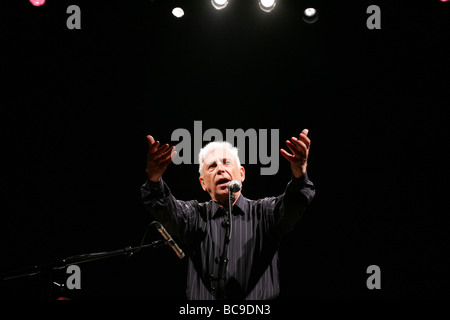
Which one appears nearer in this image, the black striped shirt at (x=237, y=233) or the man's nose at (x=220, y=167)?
the black striped shirt at (x=237, y=233)

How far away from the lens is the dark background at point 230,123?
2881 millimetres

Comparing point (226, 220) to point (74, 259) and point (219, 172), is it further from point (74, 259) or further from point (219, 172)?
point (74, 259)

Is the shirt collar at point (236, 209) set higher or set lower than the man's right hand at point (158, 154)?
lower

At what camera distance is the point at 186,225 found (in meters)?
2.32

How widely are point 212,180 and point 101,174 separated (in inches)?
46.6

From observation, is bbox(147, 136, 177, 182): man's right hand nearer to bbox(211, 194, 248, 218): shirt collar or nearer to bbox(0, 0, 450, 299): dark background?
bbox(211, 194, 248, 218): shirt collar

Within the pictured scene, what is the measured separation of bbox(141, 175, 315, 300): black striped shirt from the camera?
208 cm

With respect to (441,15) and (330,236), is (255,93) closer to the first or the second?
(330,236)

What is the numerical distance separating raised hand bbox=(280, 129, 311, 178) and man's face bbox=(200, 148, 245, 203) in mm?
505

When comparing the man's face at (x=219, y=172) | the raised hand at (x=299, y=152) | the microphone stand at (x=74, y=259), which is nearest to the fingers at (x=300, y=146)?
the raised hand at (x=299, y=152)

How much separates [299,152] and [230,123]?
125cm

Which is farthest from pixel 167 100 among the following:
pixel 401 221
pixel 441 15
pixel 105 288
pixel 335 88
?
pixel 441 15

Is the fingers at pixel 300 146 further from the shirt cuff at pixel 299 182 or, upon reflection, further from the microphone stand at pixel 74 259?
the microphone stand at pixel 74 259

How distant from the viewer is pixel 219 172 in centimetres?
234
